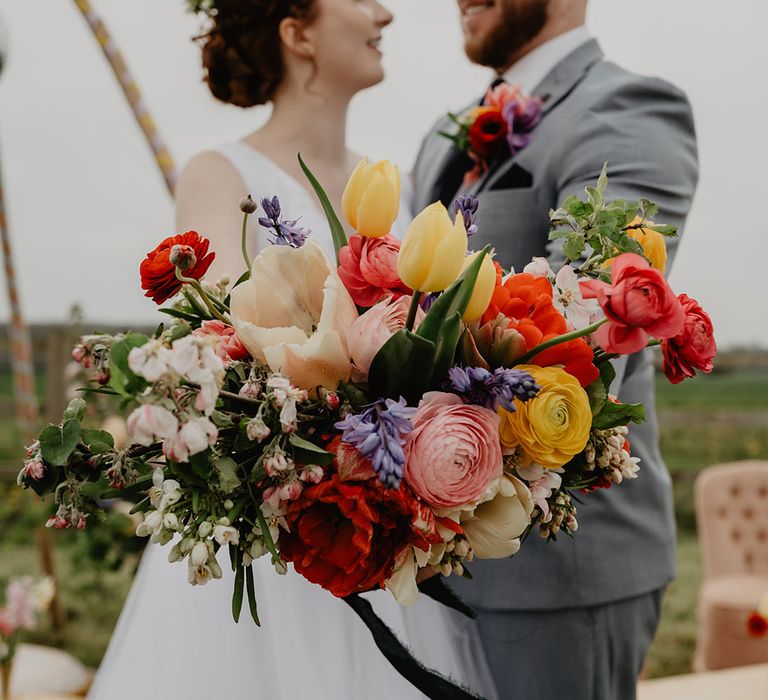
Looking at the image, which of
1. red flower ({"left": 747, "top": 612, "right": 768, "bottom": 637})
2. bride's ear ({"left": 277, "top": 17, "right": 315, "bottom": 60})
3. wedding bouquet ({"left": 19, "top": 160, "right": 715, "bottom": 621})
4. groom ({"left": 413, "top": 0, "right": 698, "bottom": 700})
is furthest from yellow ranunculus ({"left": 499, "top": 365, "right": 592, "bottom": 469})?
red flower ({"left": 747, "top": 612, "right": 768, "bottom": 637})

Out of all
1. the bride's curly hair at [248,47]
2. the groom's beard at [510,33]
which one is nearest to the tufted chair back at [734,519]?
the groom's beard at [510,33]

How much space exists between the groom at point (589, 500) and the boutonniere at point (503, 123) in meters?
0.02

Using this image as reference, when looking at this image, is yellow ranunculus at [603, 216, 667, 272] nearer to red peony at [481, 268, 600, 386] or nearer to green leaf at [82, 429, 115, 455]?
red peony at [481, 268, 600, 386]

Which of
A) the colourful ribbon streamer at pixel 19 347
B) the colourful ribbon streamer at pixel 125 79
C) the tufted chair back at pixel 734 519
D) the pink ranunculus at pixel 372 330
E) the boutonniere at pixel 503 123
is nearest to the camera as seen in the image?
the pink ranunculus at pixel 372 330

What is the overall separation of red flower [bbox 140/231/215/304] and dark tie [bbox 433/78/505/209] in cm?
100

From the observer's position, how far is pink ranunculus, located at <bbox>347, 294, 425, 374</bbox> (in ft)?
2.74

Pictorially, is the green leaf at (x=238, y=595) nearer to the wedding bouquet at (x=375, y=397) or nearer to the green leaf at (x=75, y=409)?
the wedding bouquet at (x=375, y=397)

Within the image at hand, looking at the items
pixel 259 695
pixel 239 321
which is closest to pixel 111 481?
pixel 239 321

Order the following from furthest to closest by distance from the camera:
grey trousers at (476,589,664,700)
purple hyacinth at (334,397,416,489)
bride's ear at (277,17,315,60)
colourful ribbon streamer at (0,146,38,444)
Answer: colourful ribbon streamer at (0,146,38,444) < bride's ear at (277,17,315,60) < grey trousers at (476,589,664,700) < purple hyacinth at (334,397,416,489)

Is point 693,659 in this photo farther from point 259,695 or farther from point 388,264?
point 388,264

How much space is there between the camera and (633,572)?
151 centimetres

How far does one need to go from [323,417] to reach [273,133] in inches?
43.1

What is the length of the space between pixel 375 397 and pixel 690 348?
33 cm

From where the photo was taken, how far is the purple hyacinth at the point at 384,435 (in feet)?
2.41
